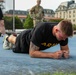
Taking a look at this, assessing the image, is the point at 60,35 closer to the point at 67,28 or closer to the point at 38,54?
the point at 67,28

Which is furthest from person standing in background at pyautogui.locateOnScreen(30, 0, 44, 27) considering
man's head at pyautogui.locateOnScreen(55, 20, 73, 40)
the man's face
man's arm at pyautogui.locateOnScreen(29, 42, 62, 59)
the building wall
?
the building wall

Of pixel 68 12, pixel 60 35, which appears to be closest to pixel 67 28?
pixel 60 35

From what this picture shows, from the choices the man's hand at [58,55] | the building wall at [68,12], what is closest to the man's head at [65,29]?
the man's hand at [58,55]

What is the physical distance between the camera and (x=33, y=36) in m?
2.49

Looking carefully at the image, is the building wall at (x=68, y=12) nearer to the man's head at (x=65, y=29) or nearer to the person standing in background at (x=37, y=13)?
the person standing in background at (x=37, y=13)

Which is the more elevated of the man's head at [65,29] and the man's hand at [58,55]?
the man's head at [65,29]

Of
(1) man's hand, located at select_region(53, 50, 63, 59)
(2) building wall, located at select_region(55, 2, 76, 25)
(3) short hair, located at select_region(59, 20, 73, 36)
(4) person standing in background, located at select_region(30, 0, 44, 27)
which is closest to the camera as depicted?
(3) short hair, located at select_region(59, 20, 73, 36)

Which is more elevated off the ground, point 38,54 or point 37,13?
point 37,13

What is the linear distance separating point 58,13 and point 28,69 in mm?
76912

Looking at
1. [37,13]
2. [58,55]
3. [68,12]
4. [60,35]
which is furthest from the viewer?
[68,12]

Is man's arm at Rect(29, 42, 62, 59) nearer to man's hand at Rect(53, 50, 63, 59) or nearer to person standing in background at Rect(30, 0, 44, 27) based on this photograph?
man's hand at Rect(53, 50, 63, 59)

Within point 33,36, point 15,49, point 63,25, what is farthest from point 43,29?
point 15,49

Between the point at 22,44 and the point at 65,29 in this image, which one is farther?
the point at 22,44

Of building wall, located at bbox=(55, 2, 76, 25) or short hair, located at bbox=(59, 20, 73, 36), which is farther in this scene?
building wall, located at bbox=(55, 2, 76, 25)
